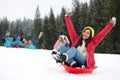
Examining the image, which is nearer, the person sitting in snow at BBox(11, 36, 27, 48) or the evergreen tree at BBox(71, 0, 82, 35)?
the person sitting in snow at BBox(11, 36, 27, 48)

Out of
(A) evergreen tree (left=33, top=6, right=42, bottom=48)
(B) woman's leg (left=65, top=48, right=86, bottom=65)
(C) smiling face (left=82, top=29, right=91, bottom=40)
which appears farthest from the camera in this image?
(A) evergreen tree (left=33, top=6, right=42, bottom=48)

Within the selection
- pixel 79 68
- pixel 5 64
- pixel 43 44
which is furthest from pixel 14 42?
pixel 43 44

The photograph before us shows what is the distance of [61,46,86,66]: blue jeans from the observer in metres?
6.77

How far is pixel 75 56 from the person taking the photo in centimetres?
704

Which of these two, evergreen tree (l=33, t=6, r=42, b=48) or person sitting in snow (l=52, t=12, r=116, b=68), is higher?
person sitting in snow (l=52, t=12, r=116, b=68)

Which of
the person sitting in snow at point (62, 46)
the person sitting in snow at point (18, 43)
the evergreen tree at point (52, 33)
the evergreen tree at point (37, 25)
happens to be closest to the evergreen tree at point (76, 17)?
the evergreen tree at point (52, 33)

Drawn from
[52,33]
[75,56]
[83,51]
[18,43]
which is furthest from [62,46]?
[52,33]

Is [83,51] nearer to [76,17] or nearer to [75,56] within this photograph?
[75,56]

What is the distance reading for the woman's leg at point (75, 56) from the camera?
677cm

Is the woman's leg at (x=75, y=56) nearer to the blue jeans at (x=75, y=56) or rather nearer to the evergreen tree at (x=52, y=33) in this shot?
the blue jeans at (x=75, y=56)

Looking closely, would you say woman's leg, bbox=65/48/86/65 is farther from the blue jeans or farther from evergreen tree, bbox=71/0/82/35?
evergreen tree, bbox=71/0/82/35

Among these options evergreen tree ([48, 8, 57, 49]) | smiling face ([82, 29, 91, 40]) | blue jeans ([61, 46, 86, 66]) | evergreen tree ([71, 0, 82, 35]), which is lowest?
evergreen tree ([48, 8, 57, 49])

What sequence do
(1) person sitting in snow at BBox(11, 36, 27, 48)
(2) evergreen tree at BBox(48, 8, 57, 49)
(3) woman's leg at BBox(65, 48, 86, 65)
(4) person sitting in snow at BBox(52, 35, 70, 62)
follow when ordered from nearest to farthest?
(3) woman's leg at BBox(65, 48, 86, 65), (4) person sitting in snow at BBox(52, 35, 70, 62), (1) person sitting in snow at BBox(11, 36, 27, 48), (2) evergreen tree at BBox(48, 8, 57, 49)

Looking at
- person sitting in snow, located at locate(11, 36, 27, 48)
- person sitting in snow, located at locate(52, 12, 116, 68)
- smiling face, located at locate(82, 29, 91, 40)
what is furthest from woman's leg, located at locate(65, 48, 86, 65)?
person sitting in snow, located at locate(11, 36, 27, 48)
